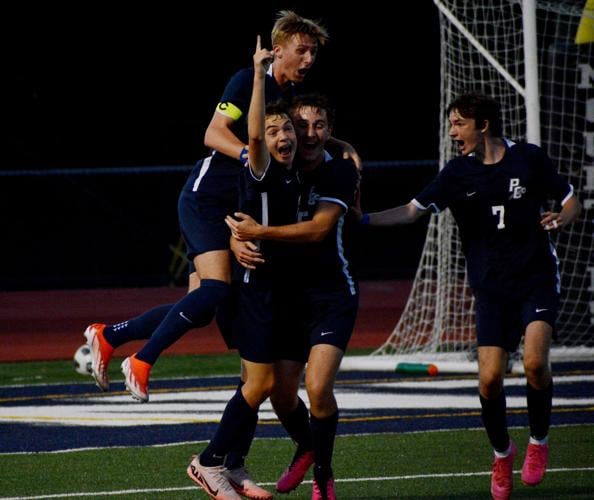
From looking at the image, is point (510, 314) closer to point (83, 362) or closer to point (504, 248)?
point (504, 248)

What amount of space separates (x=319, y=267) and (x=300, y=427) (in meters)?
0.95

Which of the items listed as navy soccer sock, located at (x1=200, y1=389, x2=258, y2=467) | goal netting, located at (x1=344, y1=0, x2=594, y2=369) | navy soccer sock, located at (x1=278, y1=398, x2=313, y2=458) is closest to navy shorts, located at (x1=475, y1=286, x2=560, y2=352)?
navy soccer sock, located at (x1=278, y1=398, x2=313, y2=458)

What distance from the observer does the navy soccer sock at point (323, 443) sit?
6.99 m

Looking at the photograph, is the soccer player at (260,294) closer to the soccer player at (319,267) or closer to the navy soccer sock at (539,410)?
the soccer player at (319,267)

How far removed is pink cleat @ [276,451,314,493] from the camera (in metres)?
7.34

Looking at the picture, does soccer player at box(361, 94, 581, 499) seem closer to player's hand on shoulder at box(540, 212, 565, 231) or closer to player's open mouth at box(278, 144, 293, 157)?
player's hand on shoulder at box(540, 212, 565, 231)

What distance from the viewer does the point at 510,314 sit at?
7.70 m

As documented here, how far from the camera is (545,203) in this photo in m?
8.17

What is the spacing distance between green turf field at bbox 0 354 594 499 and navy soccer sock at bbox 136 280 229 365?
0.81 metres

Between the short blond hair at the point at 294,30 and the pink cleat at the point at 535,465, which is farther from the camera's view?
the pink cleat at the point at 535,465

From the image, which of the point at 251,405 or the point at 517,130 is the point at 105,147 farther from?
the point at 251,405

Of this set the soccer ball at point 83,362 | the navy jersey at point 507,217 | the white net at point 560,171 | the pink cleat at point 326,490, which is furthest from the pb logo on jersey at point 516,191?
the white net at point 560,171

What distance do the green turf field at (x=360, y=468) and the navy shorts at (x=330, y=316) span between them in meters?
0.96

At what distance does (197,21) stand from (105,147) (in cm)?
381
